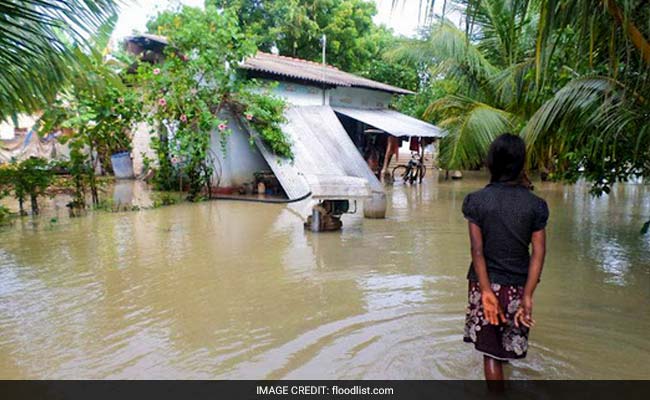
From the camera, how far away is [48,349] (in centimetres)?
356

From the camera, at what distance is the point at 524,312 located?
2.62 metres

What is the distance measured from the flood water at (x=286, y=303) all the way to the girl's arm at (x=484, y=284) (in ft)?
2.37

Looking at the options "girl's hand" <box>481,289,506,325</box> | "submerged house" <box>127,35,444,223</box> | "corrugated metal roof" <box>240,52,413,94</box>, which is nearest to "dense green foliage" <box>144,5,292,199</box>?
"submerged house" <box>127,35,444,223</box>

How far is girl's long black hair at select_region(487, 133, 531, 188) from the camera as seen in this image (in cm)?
260

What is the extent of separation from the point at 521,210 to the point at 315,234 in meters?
5.38

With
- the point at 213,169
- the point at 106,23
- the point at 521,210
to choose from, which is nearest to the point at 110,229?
the point at 213,169

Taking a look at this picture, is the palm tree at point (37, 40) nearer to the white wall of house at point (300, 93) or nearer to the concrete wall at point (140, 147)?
the white wall of house at point (300, 93)

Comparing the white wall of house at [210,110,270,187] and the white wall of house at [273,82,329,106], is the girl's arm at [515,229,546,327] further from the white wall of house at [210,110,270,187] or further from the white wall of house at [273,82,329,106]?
the white wall of house at [273,82,329,106]

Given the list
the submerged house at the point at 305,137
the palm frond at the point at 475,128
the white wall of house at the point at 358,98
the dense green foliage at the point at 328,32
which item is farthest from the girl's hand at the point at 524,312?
the dense green foliage at the point at 328,32

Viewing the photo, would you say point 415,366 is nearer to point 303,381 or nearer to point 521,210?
point 303,381

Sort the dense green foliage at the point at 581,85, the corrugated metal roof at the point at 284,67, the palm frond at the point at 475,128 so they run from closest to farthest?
the dense green foliage at the point at 581,85 → the palm frond at the point at 475,128 → the corrugated metal roof at the point at 284,67

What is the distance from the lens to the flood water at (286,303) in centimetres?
334

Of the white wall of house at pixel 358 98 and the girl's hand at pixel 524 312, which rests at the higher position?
the white wall of house at pixel 358 98

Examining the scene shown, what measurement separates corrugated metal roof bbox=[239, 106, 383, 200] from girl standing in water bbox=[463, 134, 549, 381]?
24.8 ft
